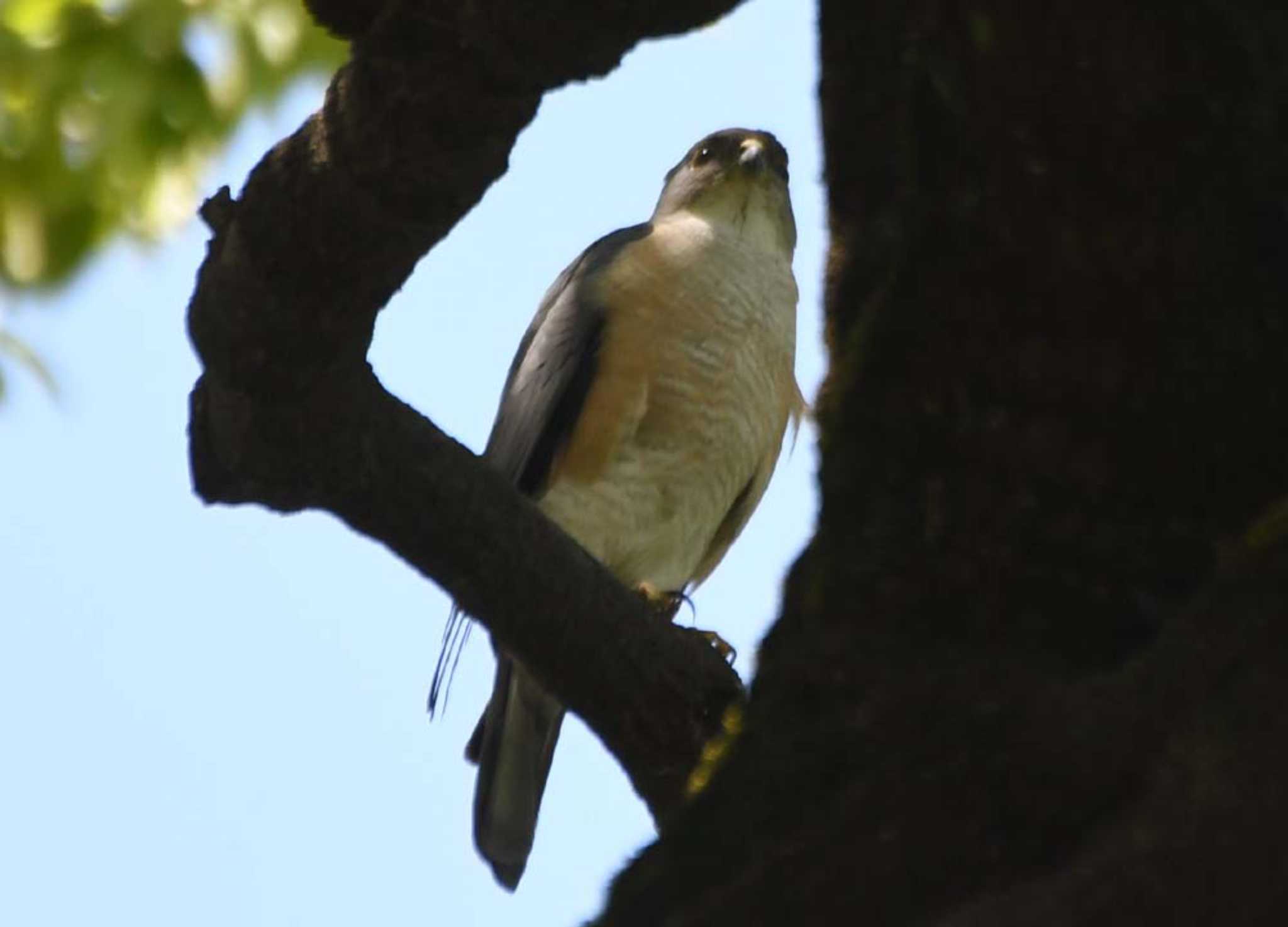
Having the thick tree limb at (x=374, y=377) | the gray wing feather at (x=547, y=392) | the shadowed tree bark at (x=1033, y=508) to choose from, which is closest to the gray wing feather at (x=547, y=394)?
the gray wing feather at (x=547, y=392)

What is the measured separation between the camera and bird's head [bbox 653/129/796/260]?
6.77 metres

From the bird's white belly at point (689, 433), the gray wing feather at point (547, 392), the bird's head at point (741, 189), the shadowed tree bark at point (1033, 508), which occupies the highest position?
the bird's head at point (741, 189)

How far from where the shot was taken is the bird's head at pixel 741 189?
6.77 metres

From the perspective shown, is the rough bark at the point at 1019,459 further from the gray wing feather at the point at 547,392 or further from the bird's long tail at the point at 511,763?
the gray wing feather at the point at 547,392

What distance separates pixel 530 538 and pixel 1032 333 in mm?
1590

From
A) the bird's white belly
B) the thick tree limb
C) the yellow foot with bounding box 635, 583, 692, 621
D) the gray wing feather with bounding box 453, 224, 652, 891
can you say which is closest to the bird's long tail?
the gray wing feather with bounding box 453, 224, 652, 891

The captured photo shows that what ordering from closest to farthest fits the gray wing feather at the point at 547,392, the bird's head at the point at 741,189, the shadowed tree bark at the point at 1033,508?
the shadowed tree bark at the point at 1033,508
the gray wing feather at the point at 547,392
the bird's head at the point at 741,189

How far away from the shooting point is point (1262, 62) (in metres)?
1.88

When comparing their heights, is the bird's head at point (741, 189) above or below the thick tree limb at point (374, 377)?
above

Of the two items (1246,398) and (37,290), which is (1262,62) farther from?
(37,290)

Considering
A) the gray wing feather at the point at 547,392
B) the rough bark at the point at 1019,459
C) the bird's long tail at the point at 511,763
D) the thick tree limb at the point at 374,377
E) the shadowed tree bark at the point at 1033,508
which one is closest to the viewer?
the shadowed tree bark at the point at 1033,508

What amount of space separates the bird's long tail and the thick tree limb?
4.96 ft

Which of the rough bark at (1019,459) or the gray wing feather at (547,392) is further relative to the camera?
the gray wing feather at (547,392)

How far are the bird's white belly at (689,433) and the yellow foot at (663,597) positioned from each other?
0.12 meters
